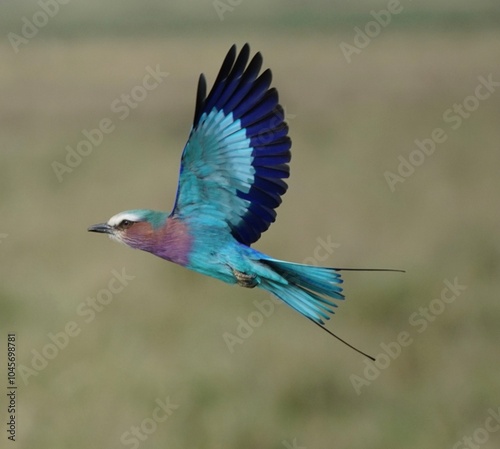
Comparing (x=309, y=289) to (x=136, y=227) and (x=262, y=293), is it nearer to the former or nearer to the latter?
(x=136, y=227)

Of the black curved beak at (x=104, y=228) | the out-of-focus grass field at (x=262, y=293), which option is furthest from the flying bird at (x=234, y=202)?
the out-of-focus grass field at (x=262, y=293)

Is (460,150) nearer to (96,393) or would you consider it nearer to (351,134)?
(351,134)

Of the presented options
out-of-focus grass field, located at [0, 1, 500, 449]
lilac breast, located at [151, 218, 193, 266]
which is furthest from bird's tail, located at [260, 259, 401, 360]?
out-of-focus grass field, located at [0, 1, 500, 449]

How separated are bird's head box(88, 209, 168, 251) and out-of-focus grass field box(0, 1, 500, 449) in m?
1.23

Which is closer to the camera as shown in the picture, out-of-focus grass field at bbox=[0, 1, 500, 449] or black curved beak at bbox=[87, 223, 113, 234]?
black curved beak at bbox=[87, 223, 113, 234]

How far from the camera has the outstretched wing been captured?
169 cm

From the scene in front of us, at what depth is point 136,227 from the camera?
5.46 ft

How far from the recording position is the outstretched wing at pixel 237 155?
1.69 m

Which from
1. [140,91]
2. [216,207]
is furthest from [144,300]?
[216,207]

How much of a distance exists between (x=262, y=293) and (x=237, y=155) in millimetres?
1628

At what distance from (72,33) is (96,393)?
3.20 meters

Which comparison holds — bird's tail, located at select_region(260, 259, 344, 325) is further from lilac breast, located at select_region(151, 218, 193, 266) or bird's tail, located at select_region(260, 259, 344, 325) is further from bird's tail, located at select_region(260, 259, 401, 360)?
lilac breast, located at select_region(151, 218, 193, 266)

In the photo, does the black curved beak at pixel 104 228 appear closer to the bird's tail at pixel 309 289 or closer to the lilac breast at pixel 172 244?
the lilac breast at pixel 172 244

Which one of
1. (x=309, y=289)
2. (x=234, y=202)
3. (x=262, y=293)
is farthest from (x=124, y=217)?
(x=262, y=293)
